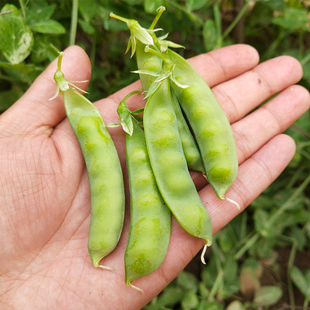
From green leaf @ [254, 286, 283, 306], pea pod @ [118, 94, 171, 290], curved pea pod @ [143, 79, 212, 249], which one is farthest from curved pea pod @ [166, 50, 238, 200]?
green leaf @ [254, 286, 283, 306]

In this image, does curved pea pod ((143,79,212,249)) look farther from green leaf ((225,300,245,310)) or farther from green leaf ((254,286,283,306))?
green leaf ((254,286,283,306))

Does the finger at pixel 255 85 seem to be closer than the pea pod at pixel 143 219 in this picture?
No

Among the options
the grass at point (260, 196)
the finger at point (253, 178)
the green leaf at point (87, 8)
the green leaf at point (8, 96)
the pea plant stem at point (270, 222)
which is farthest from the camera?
the pea plant stem at point (270, 222)

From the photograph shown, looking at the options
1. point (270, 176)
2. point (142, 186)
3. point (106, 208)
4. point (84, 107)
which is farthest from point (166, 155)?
point (270, 176)

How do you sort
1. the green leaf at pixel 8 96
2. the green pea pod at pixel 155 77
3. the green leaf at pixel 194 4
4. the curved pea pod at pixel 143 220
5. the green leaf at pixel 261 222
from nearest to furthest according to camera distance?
the curved pea pod at pixel 143 220 < the green pea pod at pixel 155 77 < the green leaf at pixel 194 4 < the green leaf at pixel 8 96 < the green leaf at pixel 261 222

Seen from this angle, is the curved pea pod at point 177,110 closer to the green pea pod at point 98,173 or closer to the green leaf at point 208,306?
the green pea pod at point 98,173

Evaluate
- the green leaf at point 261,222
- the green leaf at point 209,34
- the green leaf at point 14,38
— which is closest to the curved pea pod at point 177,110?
the green leaf at point 209,34

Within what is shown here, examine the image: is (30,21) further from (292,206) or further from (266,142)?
(292,206)

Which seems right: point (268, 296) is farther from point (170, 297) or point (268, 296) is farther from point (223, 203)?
point (223, 203)
